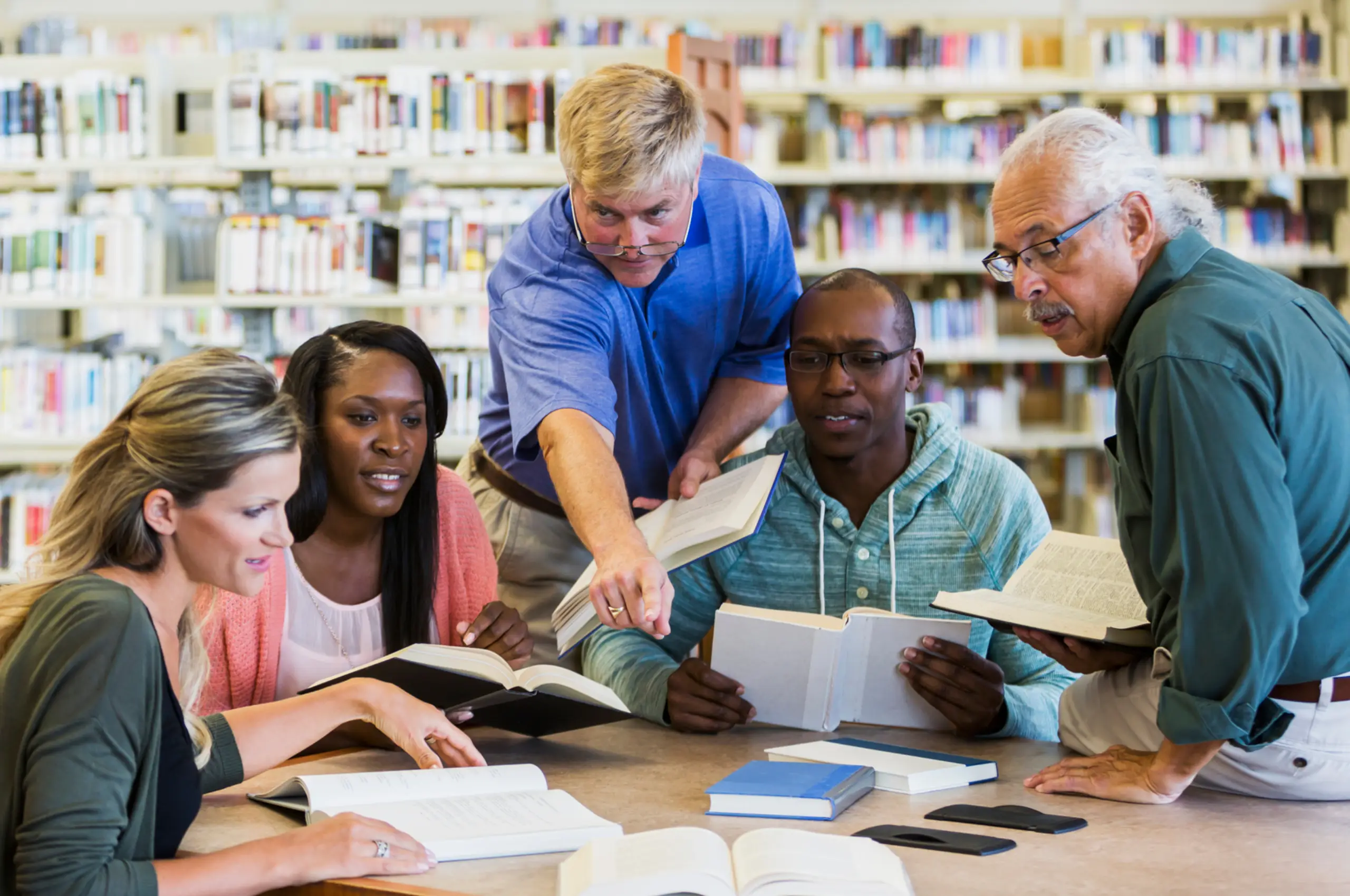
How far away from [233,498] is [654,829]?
0.56 meters

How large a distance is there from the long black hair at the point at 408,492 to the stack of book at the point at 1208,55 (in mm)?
4053

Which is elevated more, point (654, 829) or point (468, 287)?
point (468, 287)

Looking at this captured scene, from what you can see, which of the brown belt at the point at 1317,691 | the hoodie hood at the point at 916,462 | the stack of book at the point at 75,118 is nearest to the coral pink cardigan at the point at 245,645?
the hoodie hood at the point at 916,462

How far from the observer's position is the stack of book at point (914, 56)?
5312mm

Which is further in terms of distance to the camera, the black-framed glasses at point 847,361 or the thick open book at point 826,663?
the black-framed glasses at point 847,361

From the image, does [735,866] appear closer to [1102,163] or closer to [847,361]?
[1102,163]

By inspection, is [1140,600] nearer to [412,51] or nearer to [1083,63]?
[412,51]

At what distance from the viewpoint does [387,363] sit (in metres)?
2.15

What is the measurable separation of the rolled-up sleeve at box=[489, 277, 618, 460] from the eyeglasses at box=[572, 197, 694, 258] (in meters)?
0.12

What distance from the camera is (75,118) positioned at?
15.8 feet

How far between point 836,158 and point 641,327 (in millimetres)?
3398

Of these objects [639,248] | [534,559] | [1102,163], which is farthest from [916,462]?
[534,559]

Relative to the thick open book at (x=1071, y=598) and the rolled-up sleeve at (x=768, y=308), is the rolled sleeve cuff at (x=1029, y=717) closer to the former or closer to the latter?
the thick open book at (x=1071, y=598)

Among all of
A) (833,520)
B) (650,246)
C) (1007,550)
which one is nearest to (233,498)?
(650,246)
